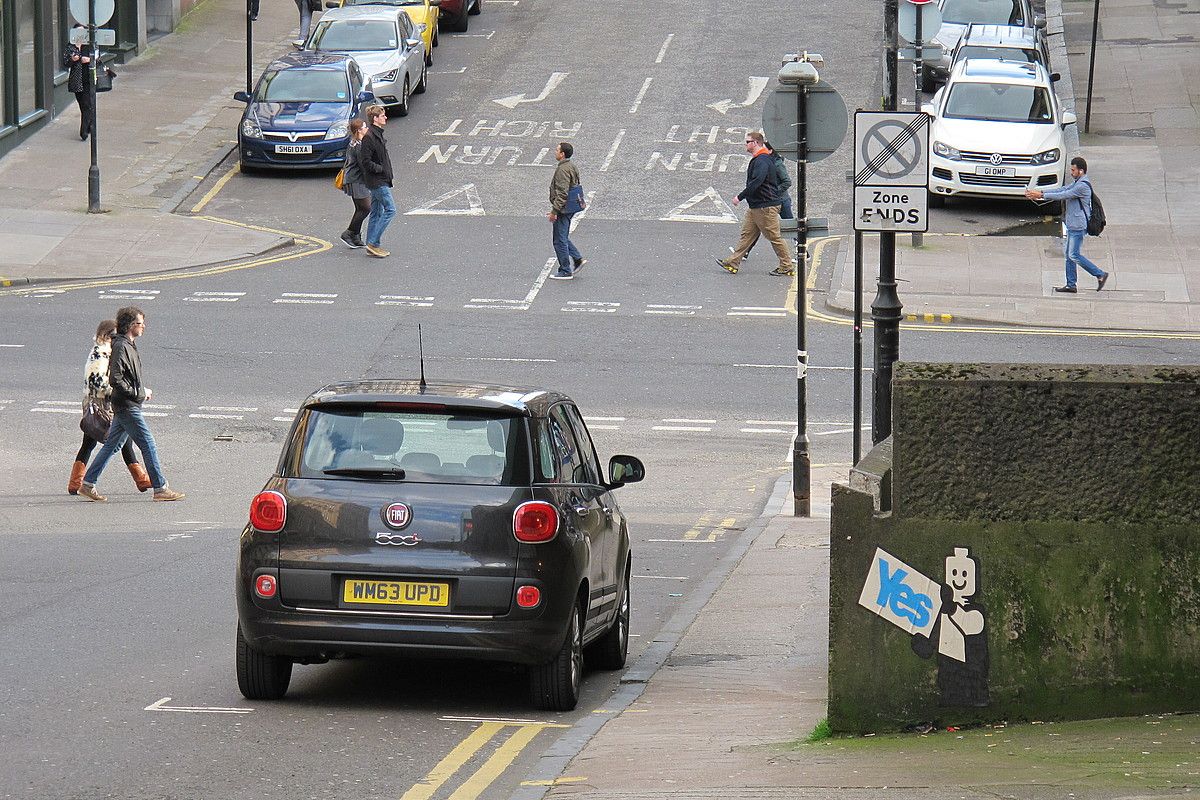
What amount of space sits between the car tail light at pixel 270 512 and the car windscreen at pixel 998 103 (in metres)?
22.8

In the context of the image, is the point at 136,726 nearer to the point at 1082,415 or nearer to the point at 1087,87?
the point at 1082,415

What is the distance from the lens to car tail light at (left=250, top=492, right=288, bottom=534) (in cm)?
894

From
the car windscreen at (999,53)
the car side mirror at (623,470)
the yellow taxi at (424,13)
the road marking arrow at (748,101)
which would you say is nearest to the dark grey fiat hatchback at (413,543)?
the car side mirror at (623,470)

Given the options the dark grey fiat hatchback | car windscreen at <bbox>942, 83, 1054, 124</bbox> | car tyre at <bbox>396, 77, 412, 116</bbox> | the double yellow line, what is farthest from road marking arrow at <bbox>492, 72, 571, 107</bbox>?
the double yellow line

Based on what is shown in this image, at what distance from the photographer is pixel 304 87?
103ft

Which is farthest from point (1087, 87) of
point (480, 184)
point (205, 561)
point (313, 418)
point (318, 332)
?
point (313, 418)

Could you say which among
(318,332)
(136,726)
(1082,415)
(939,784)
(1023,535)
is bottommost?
(318,332)

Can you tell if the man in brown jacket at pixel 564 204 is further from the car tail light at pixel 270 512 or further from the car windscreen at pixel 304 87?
the car tail light at pixel 270 512

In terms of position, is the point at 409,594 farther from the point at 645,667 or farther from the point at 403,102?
the point at 403,102

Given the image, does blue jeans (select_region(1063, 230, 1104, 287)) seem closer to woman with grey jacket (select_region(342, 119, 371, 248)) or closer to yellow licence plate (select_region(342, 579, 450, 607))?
woman with grey jacket (select_region(342, 119, 371, 248))

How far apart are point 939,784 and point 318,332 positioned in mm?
16375

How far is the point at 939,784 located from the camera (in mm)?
6887

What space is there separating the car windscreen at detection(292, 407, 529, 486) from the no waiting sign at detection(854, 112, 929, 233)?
525cm

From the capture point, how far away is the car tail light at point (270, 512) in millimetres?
8938
